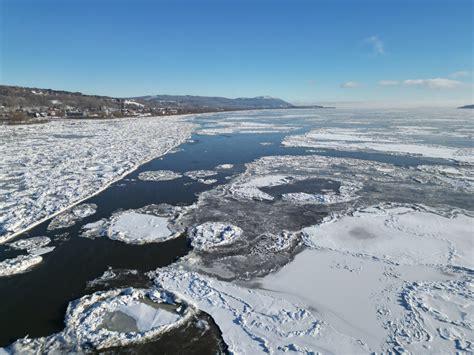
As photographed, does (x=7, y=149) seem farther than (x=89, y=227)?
Yes

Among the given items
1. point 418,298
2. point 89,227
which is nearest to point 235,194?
point 89,227

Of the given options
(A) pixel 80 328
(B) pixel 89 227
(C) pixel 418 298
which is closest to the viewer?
(A) pixel 80 328

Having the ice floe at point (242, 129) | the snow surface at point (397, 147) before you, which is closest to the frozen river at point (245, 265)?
the snow surface at point (397, 147)

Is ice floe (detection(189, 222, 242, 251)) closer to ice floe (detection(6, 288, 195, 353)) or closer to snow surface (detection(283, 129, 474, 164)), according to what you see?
ice floe (detection(6, 288, 195, 353))

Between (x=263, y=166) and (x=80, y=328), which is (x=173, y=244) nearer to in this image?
(x=80, y=328)

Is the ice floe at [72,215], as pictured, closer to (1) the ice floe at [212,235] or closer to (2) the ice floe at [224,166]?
(1) the ice floe at [212,235]

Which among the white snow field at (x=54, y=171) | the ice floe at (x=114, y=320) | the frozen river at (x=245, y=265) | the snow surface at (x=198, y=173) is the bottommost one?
the ice floe at (x=114, y=320)
